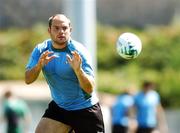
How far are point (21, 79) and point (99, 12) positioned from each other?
18.2ft

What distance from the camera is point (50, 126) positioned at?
9648mm

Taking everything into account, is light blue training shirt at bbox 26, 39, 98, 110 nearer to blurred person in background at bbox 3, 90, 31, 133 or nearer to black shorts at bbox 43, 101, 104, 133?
black shorts at bbox 43, 101, 104, 133

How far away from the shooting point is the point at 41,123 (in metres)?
9.68

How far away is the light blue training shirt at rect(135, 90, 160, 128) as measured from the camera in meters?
17.2

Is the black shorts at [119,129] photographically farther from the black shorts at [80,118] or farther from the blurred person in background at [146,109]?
the black shorts at [80,118]

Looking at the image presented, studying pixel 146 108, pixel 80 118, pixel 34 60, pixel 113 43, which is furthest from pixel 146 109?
pixel 113 43

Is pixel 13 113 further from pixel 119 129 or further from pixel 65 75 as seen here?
pixel 65 75

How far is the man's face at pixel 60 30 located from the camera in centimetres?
935

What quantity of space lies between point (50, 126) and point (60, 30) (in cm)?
107

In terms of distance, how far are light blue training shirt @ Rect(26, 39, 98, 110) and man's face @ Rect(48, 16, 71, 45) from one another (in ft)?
0.52

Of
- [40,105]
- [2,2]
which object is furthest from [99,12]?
[40,105]

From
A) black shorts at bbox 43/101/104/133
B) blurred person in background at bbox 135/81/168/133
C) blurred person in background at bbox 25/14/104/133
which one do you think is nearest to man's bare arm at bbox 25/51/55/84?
blurred person in background at bbox 25/14/104/133

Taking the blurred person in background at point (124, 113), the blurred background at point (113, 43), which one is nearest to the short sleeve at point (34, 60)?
the blurred person in background at point (124, 113)

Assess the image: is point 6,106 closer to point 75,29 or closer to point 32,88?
point 75,29
